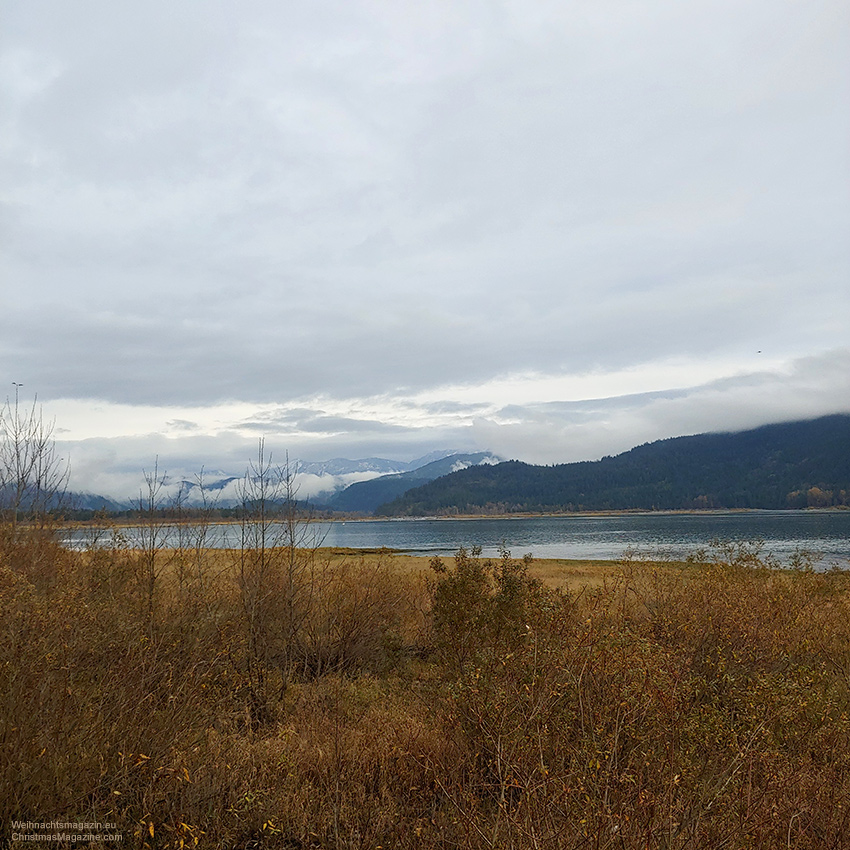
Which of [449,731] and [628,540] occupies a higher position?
[449,731]

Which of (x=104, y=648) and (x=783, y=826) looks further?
(x=104, y=648)

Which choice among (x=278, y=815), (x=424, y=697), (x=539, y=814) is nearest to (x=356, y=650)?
(x=424, y=697)

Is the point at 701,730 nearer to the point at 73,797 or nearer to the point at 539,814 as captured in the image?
the point at 539,814

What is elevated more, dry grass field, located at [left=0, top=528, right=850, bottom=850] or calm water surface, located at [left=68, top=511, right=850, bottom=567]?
dry grass field, located at [left=0, top=528, right=850, bottom=850]

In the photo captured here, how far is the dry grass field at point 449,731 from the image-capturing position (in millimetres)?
4758

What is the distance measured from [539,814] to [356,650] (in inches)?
393

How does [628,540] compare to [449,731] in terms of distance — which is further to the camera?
[628,540]

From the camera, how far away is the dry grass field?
15.6 feet

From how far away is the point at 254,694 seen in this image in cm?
1007

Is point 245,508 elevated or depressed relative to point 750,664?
elevated

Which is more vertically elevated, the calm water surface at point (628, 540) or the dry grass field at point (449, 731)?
the dry grass field at point (449, 731)

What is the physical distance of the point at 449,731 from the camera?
7.80 meters

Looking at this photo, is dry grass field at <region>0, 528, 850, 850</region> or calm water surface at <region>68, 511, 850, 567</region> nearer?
dry grass field at <region>0, 528, 850, 850</region>

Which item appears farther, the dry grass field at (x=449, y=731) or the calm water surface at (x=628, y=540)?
the calm water surface at (x=628, y=540)
